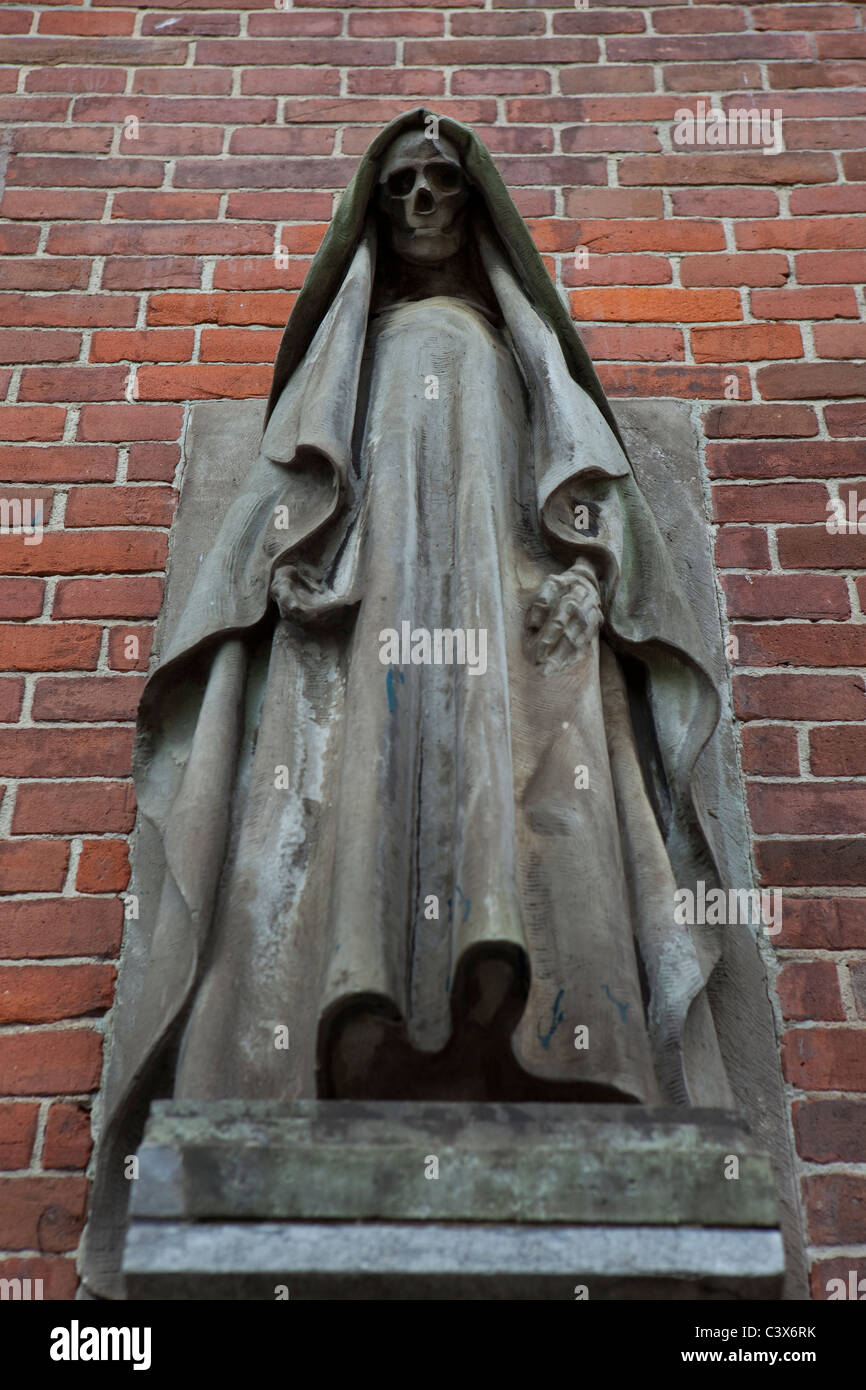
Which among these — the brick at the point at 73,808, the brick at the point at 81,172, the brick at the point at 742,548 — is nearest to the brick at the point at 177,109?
the brick at the point at 81,172

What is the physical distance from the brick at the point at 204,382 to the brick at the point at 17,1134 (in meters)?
1.37

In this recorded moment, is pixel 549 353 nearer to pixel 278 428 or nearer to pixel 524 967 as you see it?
pixel 278 428

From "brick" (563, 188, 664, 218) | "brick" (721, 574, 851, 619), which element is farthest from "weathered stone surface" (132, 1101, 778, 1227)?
"brick" (563, 188, 664, 218)

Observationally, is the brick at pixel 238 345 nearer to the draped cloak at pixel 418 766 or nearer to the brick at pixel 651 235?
the draped cloak at pixel 418 766

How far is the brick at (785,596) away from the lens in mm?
2451

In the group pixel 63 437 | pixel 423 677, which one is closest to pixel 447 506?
pixel 423 677

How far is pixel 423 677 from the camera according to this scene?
5.93ft

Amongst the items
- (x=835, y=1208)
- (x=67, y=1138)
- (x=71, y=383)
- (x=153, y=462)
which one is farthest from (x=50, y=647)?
(x=835, y=1208)

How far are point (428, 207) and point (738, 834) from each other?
3.75 feet

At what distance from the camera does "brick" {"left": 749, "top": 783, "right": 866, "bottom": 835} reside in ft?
7.23

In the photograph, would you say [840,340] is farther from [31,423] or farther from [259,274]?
[31,423]

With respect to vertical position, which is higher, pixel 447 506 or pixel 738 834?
pixel 447 506

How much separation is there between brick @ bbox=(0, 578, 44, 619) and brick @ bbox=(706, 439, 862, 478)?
1.21 meters

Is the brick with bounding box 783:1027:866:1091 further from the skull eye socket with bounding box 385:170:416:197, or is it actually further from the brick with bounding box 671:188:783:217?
the brick with bounding box 671:188:783:217
